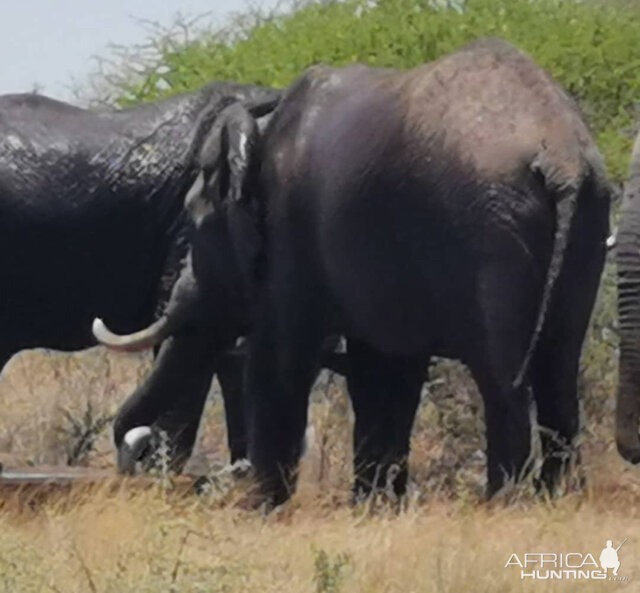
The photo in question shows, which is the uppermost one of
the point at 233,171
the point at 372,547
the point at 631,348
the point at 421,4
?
the point at 421,4

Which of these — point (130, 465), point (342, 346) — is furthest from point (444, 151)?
point (342, 346)

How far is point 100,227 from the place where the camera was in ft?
42.7

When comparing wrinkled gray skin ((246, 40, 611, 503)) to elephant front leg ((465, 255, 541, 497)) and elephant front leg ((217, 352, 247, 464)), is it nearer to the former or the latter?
elephant front leg ((465, 255, 541, 497))

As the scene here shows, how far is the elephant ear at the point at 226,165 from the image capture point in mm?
11141

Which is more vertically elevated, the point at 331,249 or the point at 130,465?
the point at 331,249

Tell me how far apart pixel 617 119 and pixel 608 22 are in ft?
3.98

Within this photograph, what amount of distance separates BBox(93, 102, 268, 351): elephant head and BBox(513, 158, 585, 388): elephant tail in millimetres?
2038

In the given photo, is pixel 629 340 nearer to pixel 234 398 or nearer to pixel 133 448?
pixel 133 448

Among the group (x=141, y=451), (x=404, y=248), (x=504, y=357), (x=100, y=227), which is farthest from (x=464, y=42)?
(x=504, y=357)

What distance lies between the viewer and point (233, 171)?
1117cm

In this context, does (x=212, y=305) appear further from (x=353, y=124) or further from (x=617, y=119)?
(x=617, y=119)

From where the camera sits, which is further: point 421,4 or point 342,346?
point 421,4

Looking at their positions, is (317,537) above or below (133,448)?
below
